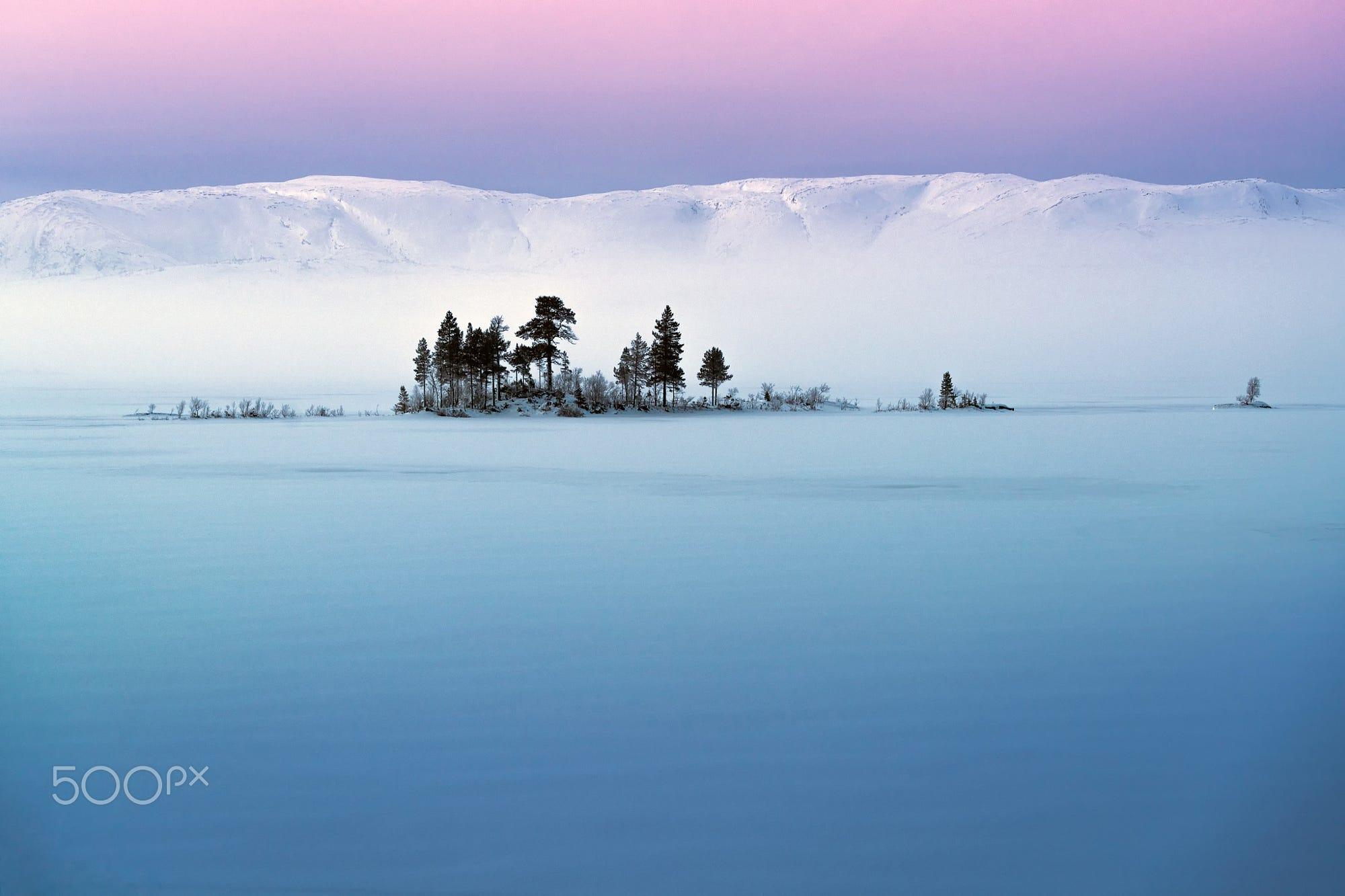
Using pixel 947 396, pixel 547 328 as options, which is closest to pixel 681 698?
pixel 547 328

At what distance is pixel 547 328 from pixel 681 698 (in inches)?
2205

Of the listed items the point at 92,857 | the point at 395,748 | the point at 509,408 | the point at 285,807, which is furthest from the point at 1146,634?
the point at 509,408

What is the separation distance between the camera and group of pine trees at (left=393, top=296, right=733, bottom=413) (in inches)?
2475

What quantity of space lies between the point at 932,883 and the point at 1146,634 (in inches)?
214

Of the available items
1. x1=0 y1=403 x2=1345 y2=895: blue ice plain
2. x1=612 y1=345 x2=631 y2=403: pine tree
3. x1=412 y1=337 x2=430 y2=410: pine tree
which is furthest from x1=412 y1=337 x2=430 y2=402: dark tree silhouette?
x1=0 y1=403 x2=1345 y2=895: blue ice plain

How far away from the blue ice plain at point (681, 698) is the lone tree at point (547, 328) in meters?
44.7

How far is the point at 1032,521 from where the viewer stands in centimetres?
1700

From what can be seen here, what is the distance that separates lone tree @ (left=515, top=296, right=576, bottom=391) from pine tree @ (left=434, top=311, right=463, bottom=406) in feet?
12.4

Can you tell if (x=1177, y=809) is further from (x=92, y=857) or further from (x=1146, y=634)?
(x=92, y=857)

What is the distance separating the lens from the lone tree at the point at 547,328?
205ft

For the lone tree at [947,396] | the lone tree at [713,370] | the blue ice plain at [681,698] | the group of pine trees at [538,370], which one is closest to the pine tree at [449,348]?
the group of pine trees at [538,370]

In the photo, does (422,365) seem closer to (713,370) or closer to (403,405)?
(403,405)

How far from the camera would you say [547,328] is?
2454 inches

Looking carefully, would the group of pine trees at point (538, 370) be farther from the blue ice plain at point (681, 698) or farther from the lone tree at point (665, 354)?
the blue ice plain at point (681, 698)
